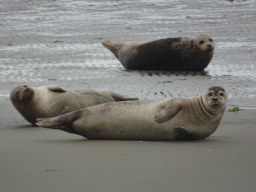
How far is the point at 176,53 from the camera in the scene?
9.64 metres

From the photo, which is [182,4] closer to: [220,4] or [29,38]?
[220,4]

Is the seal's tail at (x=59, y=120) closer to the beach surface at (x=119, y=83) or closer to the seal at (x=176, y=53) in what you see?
the beach surface at (x=119, y=83)

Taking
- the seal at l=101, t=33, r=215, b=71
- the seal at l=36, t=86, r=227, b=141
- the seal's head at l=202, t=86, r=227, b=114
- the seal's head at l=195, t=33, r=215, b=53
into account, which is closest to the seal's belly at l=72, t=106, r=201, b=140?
the seal at l=36, t=86, r=227, b=141

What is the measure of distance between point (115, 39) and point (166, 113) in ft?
25.8

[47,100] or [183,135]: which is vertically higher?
[183,135]

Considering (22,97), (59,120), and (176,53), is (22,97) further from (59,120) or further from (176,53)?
(176,53)

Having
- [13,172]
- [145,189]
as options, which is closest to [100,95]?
[13,172]

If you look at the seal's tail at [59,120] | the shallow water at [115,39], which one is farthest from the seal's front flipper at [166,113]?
the shallow water at [115,39]

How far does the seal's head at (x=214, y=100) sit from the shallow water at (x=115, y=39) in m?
2.26

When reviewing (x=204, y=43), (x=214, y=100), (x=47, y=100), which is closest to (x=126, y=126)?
(x=214, y=100)

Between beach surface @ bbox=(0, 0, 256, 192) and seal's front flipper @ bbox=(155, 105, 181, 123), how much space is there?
269 millimetres

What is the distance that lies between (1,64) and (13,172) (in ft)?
23.0

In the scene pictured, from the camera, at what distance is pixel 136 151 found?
424 cm

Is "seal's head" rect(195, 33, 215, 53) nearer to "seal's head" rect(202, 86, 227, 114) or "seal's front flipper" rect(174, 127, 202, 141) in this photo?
"seal's head" rect(202, 86, 227, 114)
